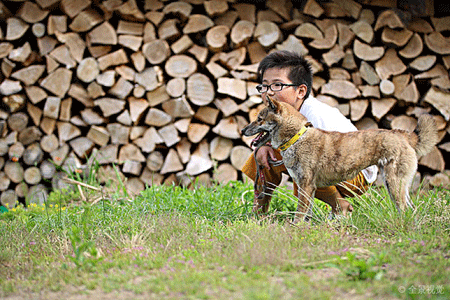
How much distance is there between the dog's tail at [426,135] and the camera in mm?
2416

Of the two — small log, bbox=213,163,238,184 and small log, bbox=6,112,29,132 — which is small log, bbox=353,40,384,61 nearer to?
small log, bbox=213,163,238,184

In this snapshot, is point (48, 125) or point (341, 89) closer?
point (341, 89)

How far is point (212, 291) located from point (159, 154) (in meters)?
3.23

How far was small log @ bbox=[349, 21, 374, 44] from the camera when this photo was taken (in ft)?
15.3

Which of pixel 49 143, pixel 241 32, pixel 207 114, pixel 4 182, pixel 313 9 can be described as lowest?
pixel 4 182

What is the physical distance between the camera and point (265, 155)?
3.05m

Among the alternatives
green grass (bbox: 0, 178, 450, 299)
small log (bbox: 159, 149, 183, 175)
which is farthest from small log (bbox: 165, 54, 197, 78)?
green grass (bbox: 0, 178, 450, 299)

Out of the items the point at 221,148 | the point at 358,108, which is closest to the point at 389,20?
the point at 358,108

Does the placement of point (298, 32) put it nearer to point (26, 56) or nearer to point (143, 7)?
point (143, 7)

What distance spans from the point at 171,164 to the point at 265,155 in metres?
1.96

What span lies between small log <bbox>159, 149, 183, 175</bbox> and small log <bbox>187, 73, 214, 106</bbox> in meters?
0.69

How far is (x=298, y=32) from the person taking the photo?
4684 millimetres

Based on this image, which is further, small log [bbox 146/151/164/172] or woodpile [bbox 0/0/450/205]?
small log [bbox 146/151/164/172]

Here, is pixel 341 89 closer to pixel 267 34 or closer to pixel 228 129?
pixel 267 34
